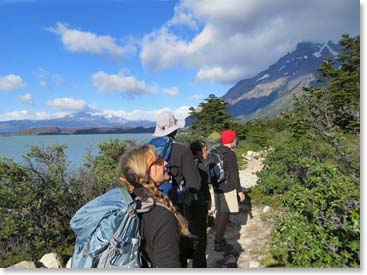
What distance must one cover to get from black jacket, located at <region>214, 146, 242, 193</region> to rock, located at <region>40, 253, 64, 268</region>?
2.10 meters

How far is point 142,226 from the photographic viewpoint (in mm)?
1481

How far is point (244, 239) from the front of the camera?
4.69 m

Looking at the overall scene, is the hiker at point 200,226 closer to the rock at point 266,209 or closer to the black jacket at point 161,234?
the black jacket at point 161,234

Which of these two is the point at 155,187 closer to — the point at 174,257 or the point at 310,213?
the point at 174,257

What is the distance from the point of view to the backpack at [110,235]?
1.43 m

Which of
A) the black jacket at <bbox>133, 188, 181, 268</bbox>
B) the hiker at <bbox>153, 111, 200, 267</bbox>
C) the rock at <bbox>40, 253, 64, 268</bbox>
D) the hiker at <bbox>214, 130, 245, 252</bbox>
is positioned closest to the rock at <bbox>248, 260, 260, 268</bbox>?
the hiker at <bbox>214, 130, 245, 252</bbox>

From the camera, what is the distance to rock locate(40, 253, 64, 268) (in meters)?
3.92

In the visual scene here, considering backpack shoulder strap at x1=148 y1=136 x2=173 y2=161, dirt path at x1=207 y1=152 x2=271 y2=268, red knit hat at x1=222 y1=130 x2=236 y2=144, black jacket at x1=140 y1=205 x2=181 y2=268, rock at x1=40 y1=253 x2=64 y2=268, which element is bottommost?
dirt path at x1=207 y1=152 x2=271 y2=268

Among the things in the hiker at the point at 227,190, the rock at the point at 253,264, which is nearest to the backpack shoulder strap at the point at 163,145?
→ the hiker at the point at 227,190

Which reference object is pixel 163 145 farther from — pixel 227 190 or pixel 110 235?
pixel 227 190

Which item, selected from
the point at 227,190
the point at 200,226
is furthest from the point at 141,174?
the point at 227,190

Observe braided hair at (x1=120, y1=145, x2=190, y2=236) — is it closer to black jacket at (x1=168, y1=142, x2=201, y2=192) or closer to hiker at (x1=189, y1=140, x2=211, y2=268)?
black jacket at (x1=168, y1=142, x2=201, y2=192)

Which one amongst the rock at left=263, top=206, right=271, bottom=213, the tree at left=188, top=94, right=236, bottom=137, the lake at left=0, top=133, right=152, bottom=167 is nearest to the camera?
the lake at left=0, top=133, right=152, bottom=167

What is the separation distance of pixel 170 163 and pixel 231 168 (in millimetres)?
1580
